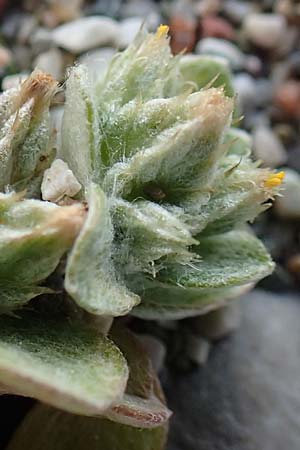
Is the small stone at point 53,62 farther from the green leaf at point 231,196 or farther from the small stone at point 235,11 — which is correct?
the green leaf at point 231,196

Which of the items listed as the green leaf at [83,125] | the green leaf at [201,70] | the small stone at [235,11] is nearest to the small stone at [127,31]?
the small stone at [235,11]

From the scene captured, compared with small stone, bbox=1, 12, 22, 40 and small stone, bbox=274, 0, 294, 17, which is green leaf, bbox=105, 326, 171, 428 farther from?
small stone, bbox=274, 0, 294, 17

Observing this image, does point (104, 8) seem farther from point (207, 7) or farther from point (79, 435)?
point (79, 435)

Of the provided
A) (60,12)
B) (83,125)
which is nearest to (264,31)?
(60,12)

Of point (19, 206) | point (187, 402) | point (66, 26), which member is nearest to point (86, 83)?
point (19, 206)

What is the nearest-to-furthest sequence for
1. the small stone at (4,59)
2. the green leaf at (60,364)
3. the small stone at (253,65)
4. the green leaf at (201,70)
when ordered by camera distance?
the green leaf at (60,364) → the green leaf at (201,70) → the small stone at (4,59) → the small stone at (253,65)

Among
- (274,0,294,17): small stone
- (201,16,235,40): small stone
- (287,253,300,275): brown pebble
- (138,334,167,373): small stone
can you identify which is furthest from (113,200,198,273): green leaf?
(274,0,294,17): small stone
